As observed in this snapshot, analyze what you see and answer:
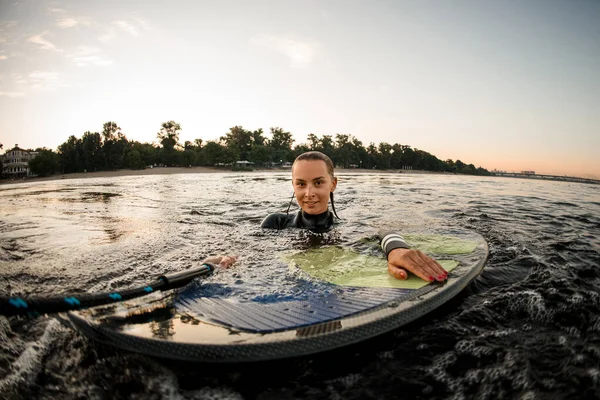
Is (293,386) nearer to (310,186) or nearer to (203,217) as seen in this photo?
(310,186)

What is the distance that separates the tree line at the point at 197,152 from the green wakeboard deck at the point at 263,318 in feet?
251

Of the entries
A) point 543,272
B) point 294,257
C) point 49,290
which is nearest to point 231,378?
point 294,257

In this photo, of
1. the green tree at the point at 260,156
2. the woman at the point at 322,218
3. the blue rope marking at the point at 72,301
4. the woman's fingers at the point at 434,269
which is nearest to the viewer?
the blue rope marking at the point at 72,301

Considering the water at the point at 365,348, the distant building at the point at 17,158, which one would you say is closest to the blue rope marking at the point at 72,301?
the water at the point at 365,348

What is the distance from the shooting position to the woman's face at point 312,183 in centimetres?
426

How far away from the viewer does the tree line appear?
6669 cm

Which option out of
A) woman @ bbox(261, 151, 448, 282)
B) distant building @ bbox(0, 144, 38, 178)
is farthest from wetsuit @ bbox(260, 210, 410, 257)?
distant building @ bbox(0, 144, 38, 178)

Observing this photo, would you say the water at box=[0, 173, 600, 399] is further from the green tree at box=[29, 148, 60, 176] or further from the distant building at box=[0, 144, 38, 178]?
the distant building at box=[0, 144, 38, 178]

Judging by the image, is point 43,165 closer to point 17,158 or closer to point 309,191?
point 17,158

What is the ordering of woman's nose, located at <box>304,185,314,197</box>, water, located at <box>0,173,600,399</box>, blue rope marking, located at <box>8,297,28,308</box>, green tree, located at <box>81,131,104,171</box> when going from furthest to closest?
green tree, located at <box>81,131,104,171</box>, woman's nose, located at <box>304,185,314,197</box>, water, located at <box>0,173,600,399</box>, blue rope marking, located at <box>8,297,28,308</box>

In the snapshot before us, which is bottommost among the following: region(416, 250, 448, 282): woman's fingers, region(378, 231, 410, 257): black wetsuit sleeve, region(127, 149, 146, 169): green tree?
region(416, 250, 448, 282): woman's fingers

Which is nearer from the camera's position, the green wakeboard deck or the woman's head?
the green wakeboard deck

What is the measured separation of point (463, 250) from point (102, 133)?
267ft

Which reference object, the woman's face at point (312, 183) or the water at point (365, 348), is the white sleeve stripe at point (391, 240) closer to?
the water at point (365, 348)
